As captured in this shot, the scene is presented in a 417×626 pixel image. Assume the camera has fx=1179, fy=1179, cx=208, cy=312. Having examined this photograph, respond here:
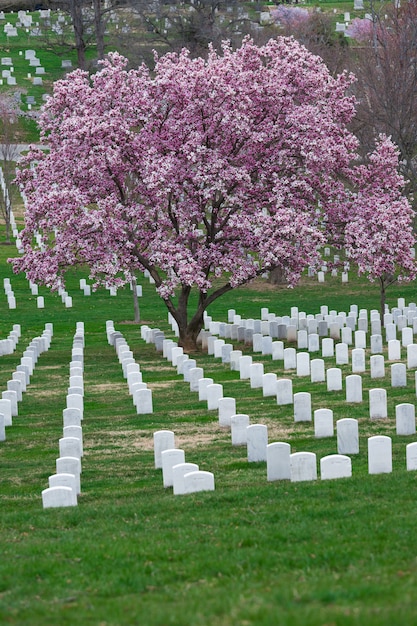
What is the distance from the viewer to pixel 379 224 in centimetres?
2703

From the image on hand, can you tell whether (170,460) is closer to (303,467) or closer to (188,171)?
(303,467)

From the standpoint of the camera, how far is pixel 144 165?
85.7 ft

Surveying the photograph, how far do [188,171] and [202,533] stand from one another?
17.2 metres

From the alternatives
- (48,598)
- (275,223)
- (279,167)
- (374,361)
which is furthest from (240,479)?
(279,167)

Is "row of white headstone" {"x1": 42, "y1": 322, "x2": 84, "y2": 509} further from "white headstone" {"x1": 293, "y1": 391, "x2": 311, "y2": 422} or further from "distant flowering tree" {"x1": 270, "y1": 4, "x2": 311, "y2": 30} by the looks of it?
"distant flowering tree" {"x1": 270, "y1": 4, "x2": 311, "y2": 30}

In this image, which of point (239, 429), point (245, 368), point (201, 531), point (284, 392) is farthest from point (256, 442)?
point (245, 368)

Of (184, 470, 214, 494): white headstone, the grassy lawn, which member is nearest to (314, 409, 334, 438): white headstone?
the grassy lawn

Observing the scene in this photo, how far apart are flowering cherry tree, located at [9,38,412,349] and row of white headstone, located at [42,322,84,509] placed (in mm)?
4775

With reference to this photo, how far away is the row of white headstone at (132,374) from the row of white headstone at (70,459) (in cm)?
90

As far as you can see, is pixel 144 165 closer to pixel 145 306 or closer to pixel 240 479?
pixel 145 306

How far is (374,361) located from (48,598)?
13.5 metres

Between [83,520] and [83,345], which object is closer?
[83,520]

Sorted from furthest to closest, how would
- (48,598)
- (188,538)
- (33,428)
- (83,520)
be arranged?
(33,428) → (83,520) → (188,538) → (48,598)

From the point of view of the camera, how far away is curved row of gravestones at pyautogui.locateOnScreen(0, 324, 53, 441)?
1809cm
